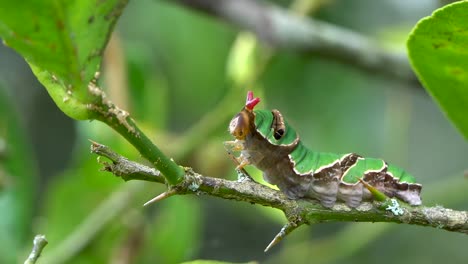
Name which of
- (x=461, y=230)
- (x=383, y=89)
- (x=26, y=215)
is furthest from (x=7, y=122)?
(x=383, y=89)

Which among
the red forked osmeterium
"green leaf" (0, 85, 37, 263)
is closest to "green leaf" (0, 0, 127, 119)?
the red forked osmeterium

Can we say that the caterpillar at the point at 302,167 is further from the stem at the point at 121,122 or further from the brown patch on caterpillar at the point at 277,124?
the stem at the point at 121,122

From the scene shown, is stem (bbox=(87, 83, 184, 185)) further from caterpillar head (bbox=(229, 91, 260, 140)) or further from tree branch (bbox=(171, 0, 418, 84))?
tree branch (bbox=(171, 0, 418, 84))

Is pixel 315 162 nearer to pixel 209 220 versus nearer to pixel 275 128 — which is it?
pixel 275 128

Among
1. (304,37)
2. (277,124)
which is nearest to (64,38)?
(277,124)

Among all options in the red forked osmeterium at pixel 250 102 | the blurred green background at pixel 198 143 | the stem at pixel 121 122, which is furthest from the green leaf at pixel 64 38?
the blurred green background at pixel 198 143

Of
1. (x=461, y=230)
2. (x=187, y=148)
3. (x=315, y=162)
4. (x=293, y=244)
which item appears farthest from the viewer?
(x=293, y=244)

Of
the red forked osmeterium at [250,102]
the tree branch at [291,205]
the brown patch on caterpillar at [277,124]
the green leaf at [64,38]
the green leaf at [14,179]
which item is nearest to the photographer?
the green leaf at [64,38]
